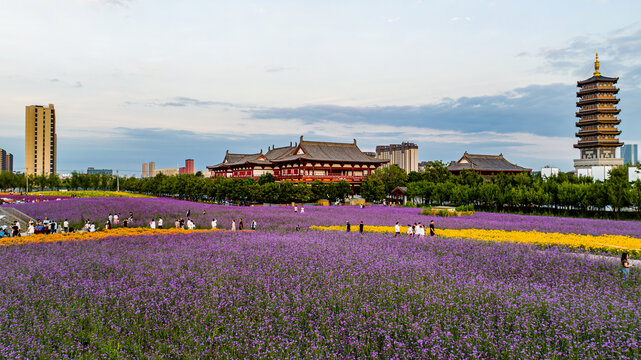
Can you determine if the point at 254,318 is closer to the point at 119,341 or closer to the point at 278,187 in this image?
the point at 119,341

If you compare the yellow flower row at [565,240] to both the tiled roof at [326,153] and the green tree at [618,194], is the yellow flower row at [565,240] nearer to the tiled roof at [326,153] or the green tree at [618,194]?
the green tree at [618,194]

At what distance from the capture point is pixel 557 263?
40.0ft

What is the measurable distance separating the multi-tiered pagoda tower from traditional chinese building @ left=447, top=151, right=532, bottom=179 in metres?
11.1

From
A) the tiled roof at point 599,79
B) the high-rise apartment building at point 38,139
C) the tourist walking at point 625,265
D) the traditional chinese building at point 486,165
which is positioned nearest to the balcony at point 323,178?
the traditional chinese building at point 486,165

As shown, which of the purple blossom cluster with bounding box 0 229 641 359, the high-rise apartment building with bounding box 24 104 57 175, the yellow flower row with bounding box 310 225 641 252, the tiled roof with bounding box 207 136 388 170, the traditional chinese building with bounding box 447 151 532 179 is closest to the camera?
the purple blossom cluster with bounding box 0 229 641 359

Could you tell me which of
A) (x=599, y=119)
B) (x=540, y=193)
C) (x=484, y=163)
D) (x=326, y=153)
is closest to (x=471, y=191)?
(x=540, y=193)

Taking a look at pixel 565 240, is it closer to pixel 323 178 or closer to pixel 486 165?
pixel 323 178

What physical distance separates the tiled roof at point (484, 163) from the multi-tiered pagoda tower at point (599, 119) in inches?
483

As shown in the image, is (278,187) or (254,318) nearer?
(254,318)

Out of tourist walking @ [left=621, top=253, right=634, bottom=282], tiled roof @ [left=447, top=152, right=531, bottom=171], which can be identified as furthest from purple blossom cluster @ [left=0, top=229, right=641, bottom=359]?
tiled roof @ [left=447, top=152, right=531, bottom=171]

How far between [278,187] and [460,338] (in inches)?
1771

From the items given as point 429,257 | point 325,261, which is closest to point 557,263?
point 429,257

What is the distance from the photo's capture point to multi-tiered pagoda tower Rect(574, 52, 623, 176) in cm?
6606

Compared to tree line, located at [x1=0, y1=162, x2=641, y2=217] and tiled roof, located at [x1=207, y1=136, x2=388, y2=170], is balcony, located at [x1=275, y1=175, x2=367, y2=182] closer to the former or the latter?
tree line, located at [x1=0, y1=162, x2=641, y2=217]
